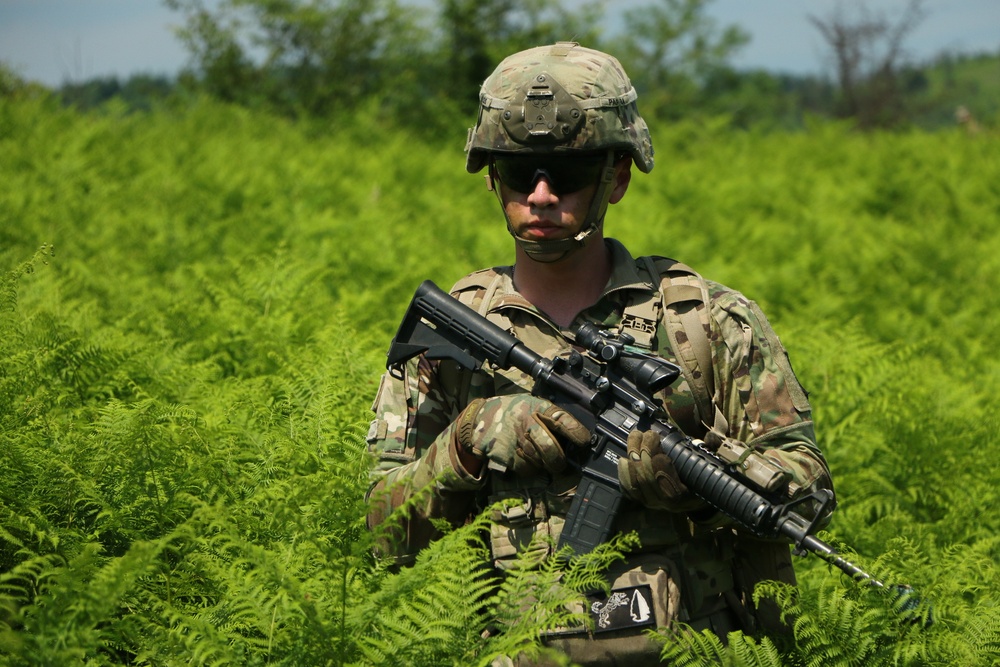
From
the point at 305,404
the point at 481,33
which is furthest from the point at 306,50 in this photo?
the point at 305,404

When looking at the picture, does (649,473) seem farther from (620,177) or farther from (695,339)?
(620,177)

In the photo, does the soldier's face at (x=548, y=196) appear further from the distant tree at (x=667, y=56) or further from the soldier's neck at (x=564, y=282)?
the distant tree at (x=667, y=56)

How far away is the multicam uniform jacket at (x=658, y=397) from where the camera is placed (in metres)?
3.21

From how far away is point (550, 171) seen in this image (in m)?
3.41

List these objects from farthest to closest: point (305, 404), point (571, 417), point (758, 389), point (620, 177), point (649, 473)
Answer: point (305, 404)
point (620, 177)
point (758, 389)
point (571, 417)
point (649, 473)

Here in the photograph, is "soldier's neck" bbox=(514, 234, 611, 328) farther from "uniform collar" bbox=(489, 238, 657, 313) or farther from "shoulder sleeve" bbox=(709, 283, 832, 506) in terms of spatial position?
"shoulder sleeve" bbox=(709, 283, 832, 506)

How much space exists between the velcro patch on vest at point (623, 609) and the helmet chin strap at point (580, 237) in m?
0.97

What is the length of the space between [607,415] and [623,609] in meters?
0.53

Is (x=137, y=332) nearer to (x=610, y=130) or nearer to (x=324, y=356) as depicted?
(x=324, y=356)

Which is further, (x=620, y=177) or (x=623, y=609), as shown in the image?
(x=620, y=177)

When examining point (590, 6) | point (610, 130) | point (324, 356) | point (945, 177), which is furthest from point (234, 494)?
point (590, 6)

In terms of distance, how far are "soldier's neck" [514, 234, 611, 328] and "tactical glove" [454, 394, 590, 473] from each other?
46 cm

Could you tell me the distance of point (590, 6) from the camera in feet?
76.7

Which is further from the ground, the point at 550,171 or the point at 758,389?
the point at 550,171
